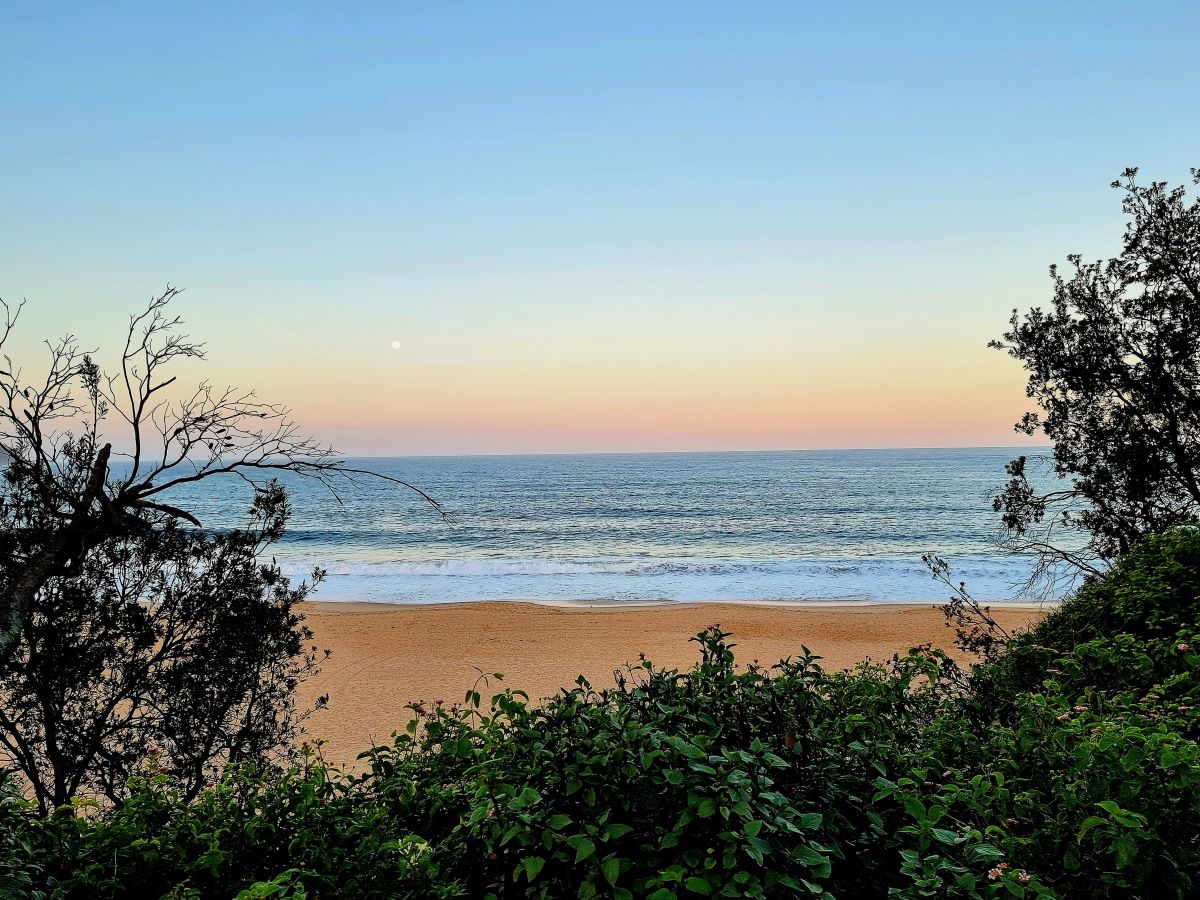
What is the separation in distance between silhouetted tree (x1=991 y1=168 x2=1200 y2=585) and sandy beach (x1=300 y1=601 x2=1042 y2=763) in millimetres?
6188

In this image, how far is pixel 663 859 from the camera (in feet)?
7.02

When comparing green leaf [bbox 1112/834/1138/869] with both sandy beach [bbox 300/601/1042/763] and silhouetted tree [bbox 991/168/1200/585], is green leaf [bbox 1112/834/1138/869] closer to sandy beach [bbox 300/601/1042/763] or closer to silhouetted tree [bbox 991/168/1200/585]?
silhouetted tree [bbox 991/168/1200/585]

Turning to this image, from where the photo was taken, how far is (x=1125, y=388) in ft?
28.6

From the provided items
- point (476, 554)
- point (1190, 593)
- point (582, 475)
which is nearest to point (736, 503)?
point (476, 554)

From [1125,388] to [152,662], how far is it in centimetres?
1147

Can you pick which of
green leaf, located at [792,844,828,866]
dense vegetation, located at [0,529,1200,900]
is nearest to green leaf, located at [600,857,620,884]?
dense vegetation, located at [0,529,1200,900]

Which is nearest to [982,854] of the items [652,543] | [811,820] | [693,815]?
[811,820]

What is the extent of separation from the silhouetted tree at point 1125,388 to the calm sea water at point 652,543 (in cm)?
757

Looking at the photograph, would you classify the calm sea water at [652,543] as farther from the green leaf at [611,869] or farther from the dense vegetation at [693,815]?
the green leaf at [611,869]

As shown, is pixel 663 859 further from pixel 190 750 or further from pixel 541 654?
pixel 541 654

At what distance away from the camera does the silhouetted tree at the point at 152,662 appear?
612 centimetres

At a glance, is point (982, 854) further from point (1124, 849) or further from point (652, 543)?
point (652, 543)

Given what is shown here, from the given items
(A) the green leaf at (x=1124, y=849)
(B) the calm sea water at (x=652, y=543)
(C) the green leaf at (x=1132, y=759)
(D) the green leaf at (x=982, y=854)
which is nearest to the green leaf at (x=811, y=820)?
(D) the green leaf at (x=982, y=854)

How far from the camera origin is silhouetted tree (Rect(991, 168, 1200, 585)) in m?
8.26
